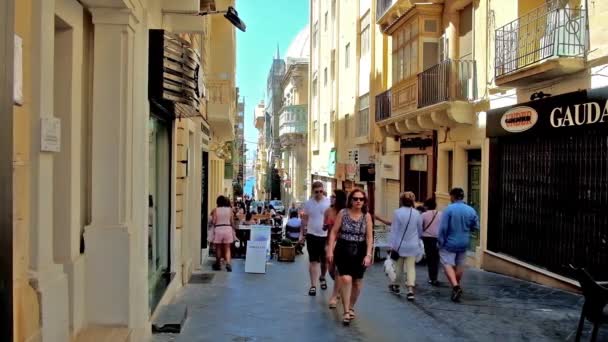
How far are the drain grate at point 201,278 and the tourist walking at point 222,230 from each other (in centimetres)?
104

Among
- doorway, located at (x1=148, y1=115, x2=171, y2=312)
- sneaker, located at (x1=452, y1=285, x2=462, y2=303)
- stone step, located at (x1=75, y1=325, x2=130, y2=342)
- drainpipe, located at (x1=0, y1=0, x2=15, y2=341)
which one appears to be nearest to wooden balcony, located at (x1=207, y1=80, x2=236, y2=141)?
doorway, located at (x1=148, y1=115, x2=171, y2=312)

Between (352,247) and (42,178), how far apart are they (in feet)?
16.0

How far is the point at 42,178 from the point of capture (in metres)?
3.20

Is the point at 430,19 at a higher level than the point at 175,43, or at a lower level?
higher

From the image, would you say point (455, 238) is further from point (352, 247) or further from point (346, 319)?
point (346, 319)

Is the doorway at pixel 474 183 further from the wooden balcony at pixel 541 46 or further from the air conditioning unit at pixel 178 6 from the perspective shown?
the air conditioning unit at pixel 178 6

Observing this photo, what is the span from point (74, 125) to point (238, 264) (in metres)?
9.24

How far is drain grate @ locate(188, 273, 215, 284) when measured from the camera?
10.8m

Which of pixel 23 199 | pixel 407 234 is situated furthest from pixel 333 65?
pixel 23 199

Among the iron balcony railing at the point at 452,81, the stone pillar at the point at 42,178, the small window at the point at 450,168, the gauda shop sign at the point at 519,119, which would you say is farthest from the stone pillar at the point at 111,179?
the small window at the point at 450,168

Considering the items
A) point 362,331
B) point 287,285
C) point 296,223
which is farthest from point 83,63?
point 296,223

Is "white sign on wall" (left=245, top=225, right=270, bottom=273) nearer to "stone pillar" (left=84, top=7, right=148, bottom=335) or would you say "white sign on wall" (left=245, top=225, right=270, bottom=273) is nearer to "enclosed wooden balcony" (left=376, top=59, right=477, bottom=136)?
"enclosed wooden balcony" (left=376, top=59, right=477, bottom=136)

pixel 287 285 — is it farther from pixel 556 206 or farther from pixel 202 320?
pixel 556 206

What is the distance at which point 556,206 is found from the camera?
423 inches
